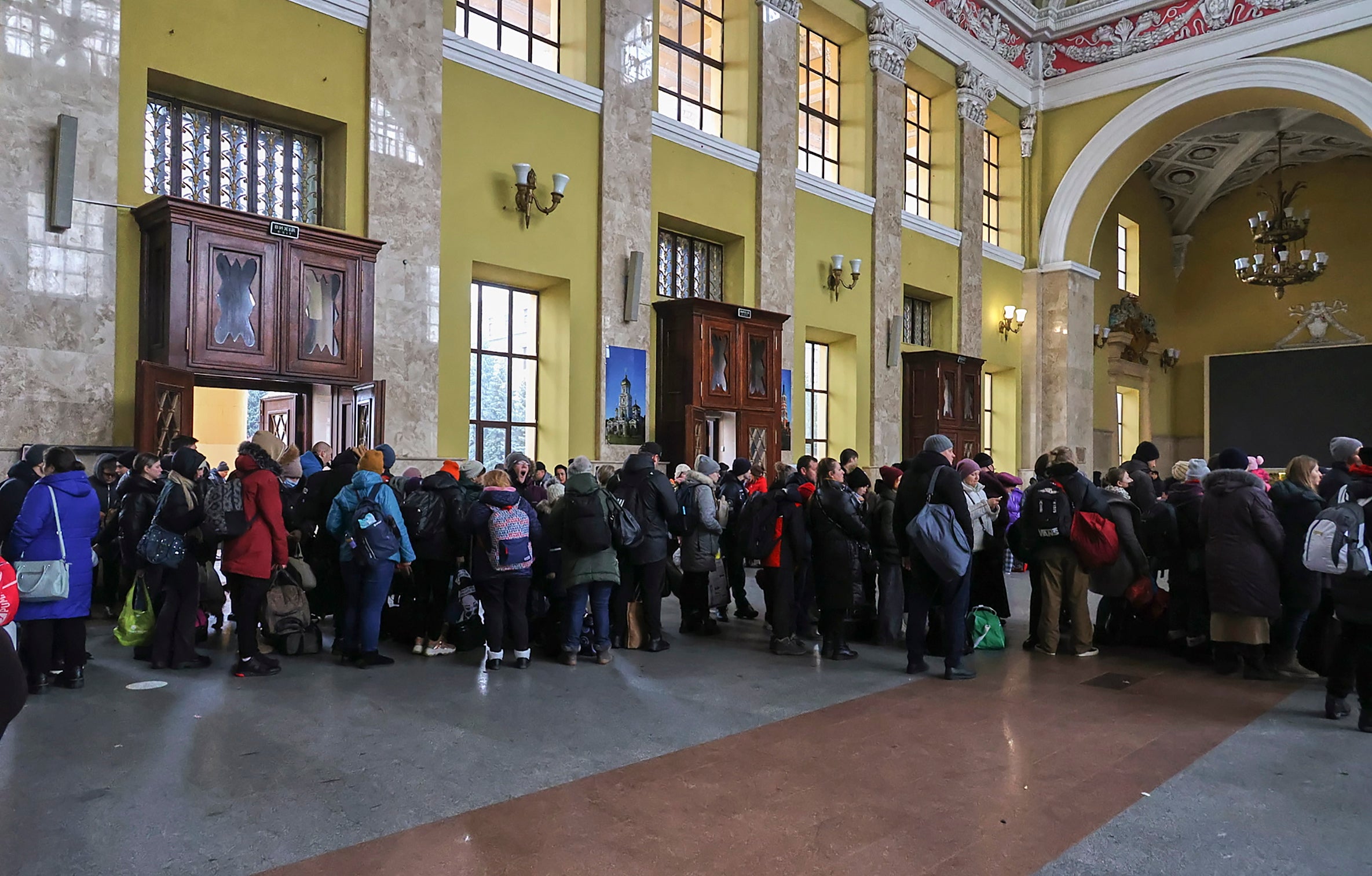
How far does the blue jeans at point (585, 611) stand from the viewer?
6.22 m

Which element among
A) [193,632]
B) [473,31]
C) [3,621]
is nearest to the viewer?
[3,621]

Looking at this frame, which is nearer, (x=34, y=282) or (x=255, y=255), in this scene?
(x=34, y=282)

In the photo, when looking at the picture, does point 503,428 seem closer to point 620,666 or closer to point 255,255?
point 255,255

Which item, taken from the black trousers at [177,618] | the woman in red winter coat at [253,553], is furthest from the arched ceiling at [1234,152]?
the black trousers at [177,618]

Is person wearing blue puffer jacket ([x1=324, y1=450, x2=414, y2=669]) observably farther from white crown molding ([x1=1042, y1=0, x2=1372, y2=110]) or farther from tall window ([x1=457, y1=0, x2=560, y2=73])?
white crown molding ([x1=1042, y1=0, x2=1372, y2=110])

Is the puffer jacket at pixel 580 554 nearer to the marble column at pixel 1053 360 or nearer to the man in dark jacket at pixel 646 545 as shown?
the man in dark jacket at pixel 646 545

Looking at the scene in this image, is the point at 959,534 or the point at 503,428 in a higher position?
the point at 503,428

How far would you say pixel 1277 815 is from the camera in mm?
3674

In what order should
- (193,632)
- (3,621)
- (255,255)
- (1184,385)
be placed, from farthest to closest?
(1184,385), (255,255), (193,632), (3,621)

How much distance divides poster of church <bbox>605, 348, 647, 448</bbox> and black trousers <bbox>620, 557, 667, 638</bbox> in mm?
4596

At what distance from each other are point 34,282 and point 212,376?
1486mm

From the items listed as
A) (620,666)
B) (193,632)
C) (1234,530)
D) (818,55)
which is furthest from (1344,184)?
(193,632)

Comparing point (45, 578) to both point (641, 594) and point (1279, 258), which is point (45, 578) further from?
point (1279, 258)

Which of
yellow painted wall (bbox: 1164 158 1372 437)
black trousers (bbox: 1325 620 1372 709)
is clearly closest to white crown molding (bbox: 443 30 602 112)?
black trousers (bbox: 1325 620 1372 709)
